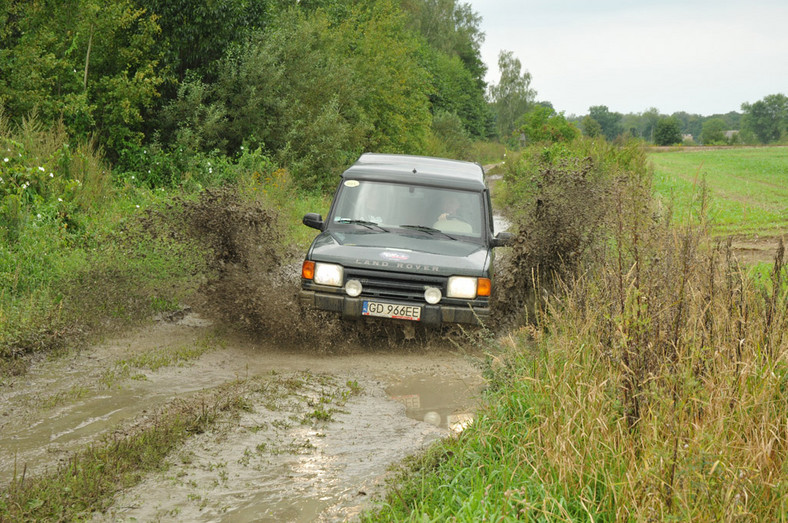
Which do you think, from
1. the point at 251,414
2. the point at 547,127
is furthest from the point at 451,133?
the point at 251,414

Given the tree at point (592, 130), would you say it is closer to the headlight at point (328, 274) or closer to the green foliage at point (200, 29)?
the green foliage at point (200, 29)

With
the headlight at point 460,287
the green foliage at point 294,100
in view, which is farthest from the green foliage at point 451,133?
the headlight at point 460,287

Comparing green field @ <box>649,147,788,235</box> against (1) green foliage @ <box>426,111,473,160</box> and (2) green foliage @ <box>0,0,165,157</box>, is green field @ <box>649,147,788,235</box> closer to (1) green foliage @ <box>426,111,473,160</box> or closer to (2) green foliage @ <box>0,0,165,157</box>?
(2) green foliage @ <box>0,0,165,157</box>

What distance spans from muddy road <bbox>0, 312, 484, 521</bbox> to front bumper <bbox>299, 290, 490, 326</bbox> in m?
0.50

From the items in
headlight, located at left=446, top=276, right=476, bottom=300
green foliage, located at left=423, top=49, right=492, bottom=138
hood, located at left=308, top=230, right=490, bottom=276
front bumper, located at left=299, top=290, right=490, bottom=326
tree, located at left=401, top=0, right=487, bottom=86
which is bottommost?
front bumper, located at left=299, top=290, right=490, bottom=326

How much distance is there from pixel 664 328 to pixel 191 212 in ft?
20.4

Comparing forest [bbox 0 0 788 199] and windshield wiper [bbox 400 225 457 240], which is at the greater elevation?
forest [bbox 0 0 788 199]

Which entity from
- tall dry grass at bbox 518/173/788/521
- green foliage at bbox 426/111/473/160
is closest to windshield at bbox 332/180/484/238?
tall dry grass at bbox 518/173/788/521

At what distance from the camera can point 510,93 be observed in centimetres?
10194

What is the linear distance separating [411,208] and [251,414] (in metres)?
3.59

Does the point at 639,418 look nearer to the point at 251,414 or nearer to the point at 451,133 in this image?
the point at 251,414

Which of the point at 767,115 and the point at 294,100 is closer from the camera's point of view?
the point at 294,100

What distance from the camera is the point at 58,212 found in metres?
11.4

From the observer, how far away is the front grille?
7.55 m
